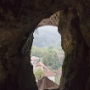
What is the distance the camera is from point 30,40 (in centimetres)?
657

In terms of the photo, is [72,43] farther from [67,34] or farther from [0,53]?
[0,53]

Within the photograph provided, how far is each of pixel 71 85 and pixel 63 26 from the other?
1860 mm

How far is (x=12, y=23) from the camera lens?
4137mm

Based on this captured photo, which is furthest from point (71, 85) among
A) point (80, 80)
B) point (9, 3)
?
point (9, 3)

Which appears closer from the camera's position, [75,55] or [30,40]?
[75,55]

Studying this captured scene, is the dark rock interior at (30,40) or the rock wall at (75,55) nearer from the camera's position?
the dark rock interior at (30,40)

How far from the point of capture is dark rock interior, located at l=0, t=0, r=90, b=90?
403cm

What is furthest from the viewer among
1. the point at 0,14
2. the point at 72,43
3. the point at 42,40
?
the point at 42,40

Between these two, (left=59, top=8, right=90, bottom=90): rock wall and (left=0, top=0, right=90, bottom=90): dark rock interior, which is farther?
(left=59, top=8, right=90, bottom=90): rock wall

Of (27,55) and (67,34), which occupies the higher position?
(67,34)

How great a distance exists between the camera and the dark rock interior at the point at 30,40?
4.03m

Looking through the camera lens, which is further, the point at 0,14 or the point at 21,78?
the point at 21,78

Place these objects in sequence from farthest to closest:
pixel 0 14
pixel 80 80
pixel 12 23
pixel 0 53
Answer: pixel 80 80 < pixel 0 53 < pixel 12 23 < pixel 0 14

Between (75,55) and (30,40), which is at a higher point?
(30,40)
